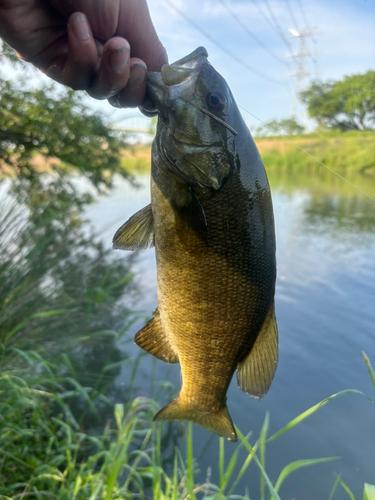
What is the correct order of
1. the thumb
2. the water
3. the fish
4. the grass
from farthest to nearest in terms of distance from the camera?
the water → the grass → the thumb → the fish

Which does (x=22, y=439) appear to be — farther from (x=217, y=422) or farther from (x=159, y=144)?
(x=159, y=144)

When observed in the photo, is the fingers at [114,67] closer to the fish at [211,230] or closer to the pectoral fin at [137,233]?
the fish at [211,230]

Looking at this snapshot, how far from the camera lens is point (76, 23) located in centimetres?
132

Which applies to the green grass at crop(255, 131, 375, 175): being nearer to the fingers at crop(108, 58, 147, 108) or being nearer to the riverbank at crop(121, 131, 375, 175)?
the riverbank at crop(121, 131, 375, 175)

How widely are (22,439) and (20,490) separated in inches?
20.6

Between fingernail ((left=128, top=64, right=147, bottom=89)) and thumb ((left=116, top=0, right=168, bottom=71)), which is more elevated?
thumb ((left=116, top=0, right=168, bottom=71))

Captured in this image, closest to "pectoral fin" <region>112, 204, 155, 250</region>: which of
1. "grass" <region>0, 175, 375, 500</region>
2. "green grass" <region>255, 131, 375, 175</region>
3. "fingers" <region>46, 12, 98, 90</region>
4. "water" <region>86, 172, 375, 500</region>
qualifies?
"fingers" <region>46, 12, 98, 90</region>

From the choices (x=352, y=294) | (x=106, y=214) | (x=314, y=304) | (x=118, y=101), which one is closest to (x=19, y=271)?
(x=118, y=101)

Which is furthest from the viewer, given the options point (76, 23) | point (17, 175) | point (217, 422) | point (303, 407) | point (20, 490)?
point (17, 175)

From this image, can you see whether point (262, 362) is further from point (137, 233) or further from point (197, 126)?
point (197, 126)

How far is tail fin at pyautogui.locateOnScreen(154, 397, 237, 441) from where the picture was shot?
1483mm

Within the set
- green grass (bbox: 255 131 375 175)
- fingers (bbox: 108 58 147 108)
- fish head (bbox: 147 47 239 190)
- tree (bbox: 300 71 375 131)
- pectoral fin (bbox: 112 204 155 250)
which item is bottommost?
pectoral fin (bbox: 112 204 155 250)

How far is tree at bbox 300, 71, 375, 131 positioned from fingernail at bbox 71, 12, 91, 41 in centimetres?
1545

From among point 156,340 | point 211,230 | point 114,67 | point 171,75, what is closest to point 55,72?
point 114,67
